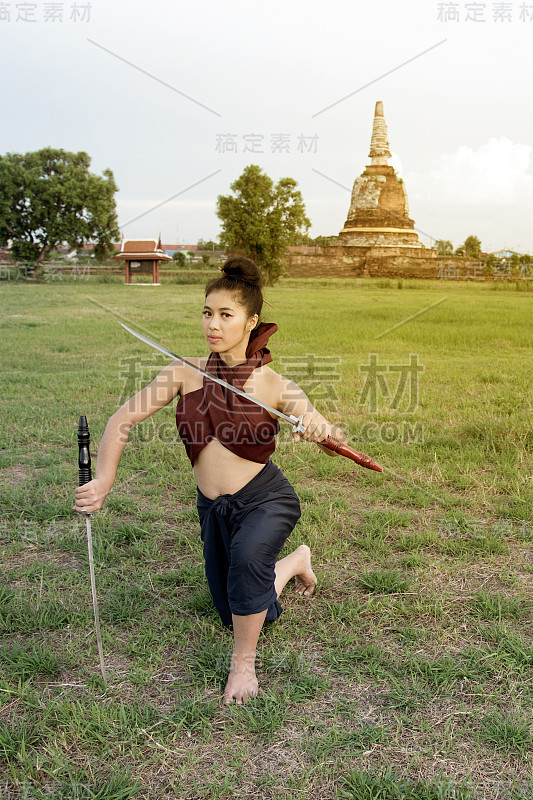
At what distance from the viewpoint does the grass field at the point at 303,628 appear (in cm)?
195

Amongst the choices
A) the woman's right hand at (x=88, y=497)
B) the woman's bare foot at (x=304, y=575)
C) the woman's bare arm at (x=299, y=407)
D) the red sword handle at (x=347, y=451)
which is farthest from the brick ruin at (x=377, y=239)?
the woman's right hand at (x=88, y=497)

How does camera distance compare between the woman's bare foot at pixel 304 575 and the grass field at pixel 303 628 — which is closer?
the grass field at pixel 303 628

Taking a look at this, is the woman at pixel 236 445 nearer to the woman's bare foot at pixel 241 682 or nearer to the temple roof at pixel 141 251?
the woman's bare foot at pixel 241 682

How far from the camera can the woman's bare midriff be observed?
2533mm

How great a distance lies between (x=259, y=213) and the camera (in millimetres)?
19438

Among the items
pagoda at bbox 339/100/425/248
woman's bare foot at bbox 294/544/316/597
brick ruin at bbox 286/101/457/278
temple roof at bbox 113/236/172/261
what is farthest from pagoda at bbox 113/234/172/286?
woman's bare foot at bbox 294/544/316/597

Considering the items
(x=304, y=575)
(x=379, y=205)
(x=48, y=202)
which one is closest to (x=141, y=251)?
(x=48, y=202)

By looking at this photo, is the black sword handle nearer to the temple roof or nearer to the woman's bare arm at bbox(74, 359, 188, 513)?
the woman's bare arm at bbox(74, 359, 188, 513)

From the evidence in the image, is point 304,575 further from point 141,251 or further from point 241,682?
point 141,251

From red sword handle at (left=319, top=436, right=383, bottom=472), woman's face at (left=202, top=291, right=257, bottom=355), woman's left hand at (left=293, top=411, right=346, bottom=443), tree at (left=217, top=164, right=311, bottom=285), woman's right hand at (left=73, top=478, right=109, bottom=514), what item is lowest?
woman's right hand at (left=73, top=478, right=109, bottom=514)

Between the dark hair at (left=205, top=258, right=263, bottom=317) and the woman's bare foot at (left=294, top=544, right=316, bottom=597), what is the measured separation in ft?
3.56

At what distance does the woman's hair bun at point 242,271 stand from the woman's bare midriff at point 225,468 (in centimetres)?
61

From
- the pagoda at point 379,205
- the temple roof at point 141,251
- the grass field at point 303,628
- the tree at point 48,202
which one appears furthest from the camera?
the pagoda at point 379,205

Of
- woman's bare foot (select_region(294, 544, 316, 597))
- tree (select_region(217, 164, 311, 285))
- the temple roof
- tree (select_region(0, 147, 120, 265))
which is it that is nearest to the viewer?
woman's bare foot (select_region(294, 544, 316, 597))
